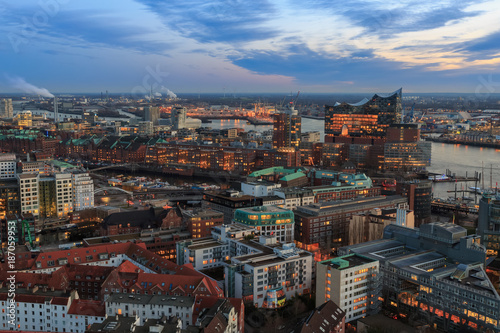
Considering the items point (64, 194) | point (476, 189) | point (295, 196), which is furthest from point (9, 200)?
point (476, 189)

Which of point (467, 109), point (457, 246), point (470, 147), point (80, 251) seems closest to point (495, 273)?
point (457, 246)

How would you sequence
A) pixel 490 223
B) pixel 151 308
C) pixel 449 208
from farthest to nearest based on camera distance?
pixel 449 208
pixel 490 223
pixel 151 308

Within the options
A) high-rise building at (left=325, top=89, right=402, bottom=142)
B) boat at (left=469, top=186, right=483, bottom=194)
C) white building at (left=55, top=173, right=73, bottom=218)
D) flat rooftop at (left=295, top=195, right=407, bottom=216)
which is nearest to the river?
boat at (left=469, top=186, right=483, bottom=194)

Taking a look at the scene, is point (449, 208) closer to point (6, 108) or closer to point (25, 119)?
point (25, 119)

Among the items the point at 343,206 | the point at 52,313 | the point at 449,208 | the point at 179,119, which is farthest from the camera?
the point at 179,119

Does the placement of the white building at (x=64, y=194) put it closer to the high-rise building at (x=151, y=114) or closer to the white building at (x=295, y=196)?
the white building at (x=295, y=196)

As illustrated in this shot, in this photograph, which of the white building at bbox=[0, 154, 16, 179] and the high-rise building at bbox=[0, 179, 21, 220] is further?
the white building at bbox=[0, 154, 16, 179]

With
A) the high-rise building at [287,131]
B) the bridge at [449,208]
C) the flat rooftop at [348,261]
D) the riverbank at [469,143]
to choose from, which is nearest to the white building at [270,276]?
the flat rooftop at [348,261]

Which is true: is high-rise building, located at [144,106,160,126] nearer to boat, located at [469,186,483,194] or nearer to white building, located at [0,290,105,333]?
boat, located at [469,186,483,194]
